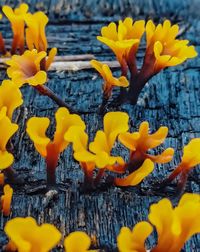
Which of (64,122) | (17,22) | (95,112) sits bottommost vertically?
(64,122)

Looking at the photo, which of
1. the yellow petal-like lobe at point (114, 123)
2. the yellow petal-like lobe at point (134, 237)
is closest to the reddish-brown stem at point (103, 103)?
the yellow petal-like lobe at point (114, 123)

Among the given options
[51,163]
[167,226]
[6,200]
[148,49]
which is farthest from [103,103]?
[167,226]

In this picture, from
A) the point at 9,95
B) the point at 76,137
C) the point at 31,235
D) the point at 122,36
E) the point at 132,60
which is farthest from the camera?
the point at 132,60

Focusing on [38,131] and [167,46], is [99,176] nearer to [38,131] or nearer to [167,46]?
[38,131]

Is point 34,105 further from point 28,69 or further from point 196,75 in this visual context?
point 196,75

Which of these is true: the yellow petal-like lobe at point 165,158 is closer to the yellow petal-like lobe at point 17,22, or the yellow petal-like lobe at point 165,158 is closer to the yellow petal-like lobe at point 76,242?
the yellow petal-like lobe at point 76,242

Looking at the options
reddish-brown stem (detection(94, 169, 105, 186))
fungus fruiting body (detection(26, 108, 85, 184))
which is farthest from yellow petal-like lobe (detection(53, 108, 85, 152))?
reddish-brown stem (detection(94, 169, 105, 186))

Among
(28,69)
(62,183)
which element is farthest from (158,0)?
(62,183)
